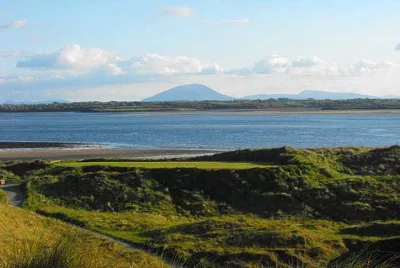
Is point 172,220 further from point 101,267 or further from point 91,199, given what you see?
point 101,267

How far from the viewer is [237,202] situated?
2700 cm

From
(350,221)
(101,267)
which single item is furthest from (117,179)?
(101,267)

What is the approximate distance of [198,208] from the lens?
1035 inches

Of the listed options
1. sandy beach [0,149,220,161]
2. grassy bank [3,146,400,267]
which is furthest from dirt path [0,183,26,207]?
sandy beach [0,149,220,161]

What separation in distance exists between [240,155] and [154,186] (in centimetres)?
924

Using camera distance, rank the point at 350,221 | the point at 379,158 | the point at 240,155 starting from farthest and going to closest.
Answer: the point at 240,155, the point at 379,158, the point at 350,221

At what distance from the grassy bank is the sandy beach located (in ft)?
77.6

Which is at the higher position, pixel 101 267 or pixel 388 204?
pixel 101 267

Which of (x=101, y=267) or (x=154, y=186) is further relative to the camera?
(x=154, y=186)

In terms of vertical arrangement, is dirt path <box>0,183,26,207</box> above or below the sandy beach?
above

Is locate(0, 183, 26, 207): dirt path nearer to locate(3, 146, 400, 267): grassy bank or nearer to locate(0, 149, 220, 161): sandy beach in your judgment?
locate(3, 146, 400, 267): grassy bank

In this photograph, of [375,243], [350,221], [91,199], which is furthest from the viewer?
[91,199]

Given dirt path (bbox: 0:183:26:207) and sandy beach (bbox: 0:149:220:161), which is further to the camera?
sandy beach (bbox: 0:149:220:161)

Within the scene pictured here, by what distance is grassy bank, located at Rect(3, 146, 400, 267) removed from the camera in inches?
737
